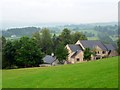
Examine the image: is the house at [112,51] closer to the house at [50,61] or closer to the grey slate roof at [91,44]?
the grey slate roof at [91,44]

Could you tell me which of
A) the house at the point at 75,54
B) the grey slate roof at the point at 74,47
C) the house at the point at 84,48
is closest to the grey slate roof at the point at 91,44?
the house at the point at 84,48

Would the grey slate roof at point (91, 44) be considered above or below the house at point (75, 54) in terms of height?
above

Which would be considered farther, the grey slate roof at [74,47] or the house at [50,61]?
the grey slate roof at [74,47]

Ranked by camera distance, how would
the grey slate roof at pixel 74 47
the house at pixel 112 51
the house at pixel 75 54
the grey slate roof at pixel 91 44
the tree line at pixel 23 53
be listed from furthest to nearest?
the house at pixel 112 51 → the grey slate roof at pixel 91 44 → the grey slate roof at pixel 74 47 → the house at pixel 75 54 → the tree line at pixel 23 53

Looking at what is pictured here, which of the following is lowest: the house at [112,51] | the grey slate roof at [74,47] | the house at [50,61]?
the house at [50,61]

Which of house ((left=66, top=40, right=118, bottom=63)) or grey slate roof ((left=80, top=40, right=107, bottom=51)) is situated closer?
house ((left=66, top=40, right=118, bottom=63))

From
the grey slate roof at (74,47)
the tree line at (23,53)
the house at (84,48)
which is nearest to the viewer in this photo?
the tree line at (23,53)

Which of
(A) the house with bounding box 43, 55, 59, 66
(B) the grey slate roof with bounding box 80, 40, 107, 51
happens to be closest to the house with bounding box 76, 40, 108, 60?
(B) the grey slate roof with bounding box 80, 40, 107, 51

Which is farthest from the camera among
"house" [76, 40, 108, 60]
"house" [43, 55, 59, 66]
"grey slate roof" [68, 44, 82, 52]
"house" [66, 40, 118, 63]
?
"house" [76, 40, 108, 60]

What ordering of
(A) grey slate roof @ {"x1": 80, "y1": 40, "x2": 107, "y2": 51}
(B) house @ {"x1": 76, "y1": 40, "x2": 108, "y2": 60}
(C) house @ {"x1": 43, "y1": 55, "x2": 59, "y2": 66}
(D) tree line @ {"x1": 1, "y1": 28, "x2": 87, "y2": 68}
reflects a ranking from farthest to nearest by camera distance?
(A) grey slate roof @ {"x1": 80, "y1": 40, "x2": 107, "y2": 51}, (B) house @ {"x1": 76, "y1": 40, "x2": 108, "y2": 60}, (C) house @ {"x1": 43, "y1": 55, "x2": 59, "y2": 66}, (D) tree line @ {"x1": 1, "y1": 28, "x2": 87, "y2": 68}

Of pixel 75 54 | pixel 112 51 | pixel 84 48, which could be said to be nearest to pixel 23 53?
pixel 75 54

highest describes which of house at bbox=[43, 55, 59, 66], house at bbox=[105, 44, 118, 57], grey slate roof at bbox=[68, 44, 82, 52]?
grey slate roof at bbox=[68, 44, 82, 52]

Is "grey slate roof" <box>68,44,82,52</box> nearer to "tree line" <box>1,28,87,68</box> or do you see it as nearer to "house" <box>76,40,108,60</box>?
"house" <box>76,40,108,60</box>

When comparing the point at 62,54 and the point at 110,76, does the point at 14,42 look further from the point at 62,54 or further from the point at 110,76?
the point at 110,76
